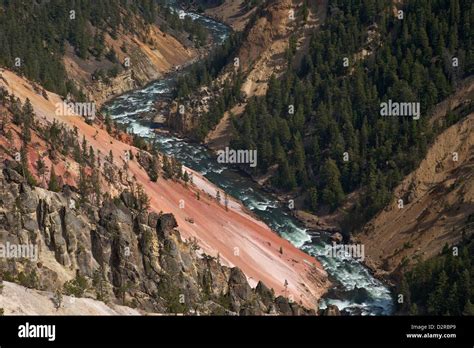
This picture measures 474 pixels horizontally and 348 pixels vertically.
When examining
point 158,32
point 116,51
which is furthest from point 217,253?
point 158,32

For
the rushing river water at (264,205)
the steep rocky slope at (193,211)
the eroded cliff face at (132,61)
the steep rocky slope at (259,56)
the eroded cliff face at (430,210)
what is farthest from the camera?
the eroded cliff face at (132,61)

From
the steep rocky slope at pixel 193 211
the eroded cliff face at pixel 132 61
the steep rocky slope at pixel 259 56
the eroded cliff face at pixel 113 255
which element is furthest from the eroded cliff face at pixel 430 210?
the eroded cliff face at pixel 132 61

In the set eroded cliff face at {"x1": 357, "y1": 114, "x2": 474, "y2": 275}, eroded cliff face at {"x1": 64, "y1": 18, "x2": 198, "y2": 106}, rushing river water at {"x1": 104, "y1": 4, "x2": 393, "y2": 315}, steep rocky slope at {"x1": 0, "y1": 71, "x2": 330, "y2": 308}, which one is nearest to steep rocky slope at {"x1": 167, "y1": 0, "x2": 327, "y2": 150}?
rushing river water at {"x1": 104, "y1": 4, "x2": 393, "y2": 315}

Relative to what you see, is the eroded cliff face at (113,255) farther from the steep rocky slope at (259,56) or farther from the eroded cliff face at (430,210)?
the steep rocky slope at (259,56)

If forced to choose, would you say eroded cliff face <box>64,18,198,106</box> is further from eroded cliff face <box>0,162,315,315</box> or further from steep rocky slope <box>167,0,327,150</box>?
eroded cliff face <box>0,162,315,315</box>
